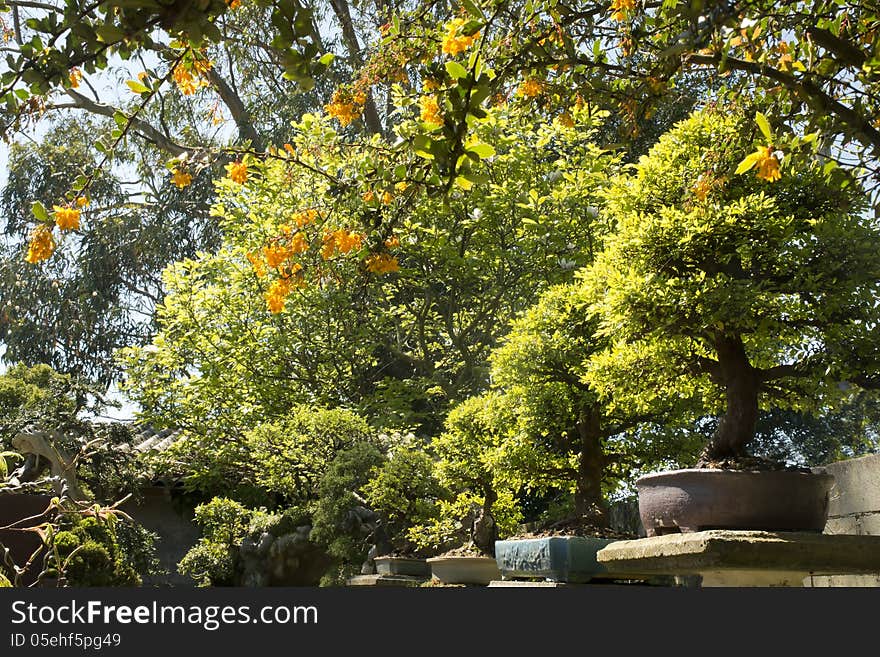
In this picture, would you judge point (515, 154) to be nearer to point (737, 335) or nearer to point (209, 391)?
point (209, 391)

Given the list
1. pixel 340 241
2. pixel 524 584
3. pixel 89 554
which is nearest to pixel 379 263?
pixel 340 241

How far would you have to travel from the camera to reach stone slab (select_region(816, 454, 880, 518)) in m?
4.09

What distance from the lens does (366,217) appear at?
2709 mm

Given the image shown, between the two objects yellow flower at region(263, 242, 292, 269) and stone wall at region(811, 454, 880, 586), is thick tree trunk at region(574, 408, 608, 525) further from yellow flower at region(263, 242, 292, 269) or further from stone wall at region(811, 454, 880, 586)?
yellow flower at region(263, 242, 292, 269)

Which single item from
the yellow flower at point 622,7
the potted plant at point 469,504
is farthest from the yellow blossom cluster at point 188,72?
the potted plant at point 469,504

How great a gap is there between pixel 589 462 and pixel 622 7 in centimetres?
279

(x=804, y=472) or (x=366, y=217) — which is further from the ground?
(x=366, y=217)

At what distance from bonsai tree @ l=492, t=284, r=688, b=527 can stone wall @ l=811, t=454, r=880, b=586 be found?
104 centimetres

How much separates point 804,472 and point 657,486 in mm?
515

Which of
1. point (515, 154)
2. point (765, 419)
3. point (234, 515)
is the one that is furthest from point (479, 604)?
point (765, 419)

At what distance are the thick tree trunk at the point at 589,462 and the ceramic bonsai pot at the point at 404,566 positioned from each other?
6.12 feet

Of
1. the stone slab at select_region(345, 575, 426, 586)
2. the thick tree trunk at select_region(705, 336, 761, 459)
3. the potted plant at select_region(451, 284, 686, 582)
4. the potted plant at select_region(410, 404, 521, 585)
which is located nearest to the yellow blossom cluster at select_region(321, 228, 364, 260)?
the thick tree trunk at select_region(705, 336, 761, 459)

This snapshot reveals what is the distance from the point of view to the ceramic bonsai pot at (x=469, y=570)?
529cm

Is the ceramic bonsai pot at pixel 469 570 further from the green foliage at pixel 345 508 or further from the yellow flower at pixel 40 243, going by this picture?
the yellow flower at pixel 40 243
